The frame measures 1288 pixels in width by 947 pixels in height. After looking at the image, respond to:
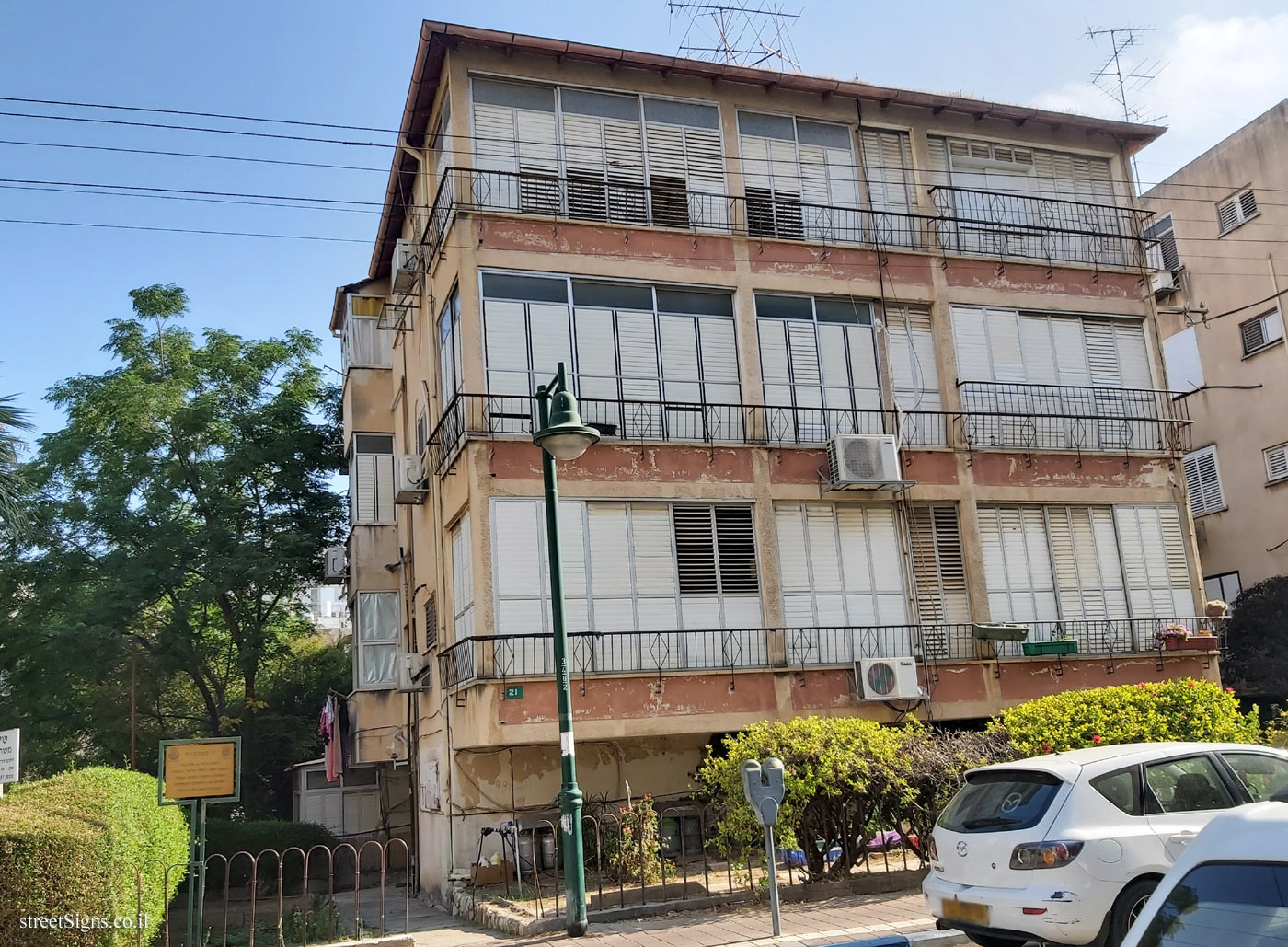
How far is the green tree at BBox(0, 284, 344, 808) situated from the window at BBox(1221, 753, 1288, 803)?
74.0 feet

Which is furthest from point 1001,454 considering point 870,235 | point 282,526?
point 282,526

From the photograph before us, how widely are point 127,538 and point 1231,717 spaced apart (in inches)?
963

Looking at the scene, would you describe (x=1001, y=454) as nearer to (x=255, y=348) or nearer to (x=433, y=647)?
(x=433, y=647)

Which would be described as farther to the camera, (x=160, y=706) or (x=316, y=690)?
(x=316, y=690)

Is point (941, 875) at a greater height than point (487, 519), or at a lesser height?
lesser

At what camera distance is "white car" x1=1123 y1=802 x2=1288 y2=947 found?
12.8 feet

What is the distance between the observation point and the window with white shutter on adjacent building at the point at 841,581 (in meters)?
17.5

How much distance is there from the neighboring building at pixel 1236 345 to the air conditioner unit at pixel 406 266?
1654cm

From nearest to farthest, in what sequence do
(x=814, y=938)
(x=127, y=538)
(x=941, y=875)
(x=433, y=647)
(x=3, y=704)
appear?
(x=941, y=875) < (x=814, y=938) < (x=433, y=647) < (x=3, y=704) < (x=127, y=538)

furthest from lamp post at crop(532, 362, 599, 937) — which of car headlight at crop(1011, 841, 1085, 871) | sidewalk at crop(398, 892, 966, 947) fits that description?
car headlight at crop(1011, 841, 1085, 871)

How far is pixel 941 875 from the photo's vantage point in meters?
8.84

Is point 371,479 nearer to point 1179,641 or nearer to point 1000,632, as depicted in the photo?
point 1000,632

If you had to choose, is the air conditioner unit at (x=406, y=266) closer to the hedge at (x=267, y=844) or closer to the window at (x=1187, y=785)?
the hedge at (x=267, y=844)

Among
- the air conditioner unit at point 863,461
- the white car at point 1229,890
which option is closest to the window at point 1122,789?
the white car at point 1229,890
